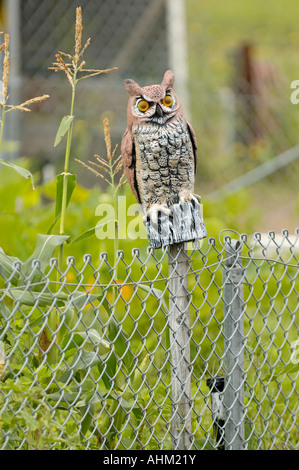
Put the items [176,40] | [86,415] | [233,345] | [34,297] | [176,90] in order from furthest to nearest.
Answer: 1. [176,40]
2. [176,90]
3. [233,345]
4. [86,415]
5. [34,297]

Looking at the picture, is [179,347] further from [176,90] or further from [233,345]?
[176,90]

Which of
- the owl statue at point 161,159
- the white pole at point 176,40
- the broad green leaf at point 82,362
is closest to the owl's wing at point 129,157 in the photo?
the owl statue at point 161,159

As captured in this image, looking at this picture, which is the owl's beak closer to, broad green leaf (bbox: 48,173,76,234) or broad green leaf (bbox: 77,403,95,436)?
broad green leaf (bbox: 48,173,76,234)

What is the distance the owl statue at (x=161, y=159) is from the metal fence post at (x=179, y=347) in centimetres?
11

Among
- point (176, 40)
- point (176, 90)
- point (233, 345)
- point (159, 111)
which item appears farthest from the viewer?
point (176, 40)

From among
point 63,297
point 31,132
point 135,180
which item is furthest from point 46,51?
point 63,297

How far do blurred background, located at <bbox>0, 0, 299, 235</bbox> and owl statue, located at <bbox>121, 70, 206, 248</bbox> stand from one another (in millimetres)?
2184

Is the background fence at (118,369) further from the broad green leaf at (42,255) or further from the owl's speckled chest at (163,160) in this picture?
the owl's speckled chest at (163,160)

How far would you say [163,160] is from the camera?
2.40 m

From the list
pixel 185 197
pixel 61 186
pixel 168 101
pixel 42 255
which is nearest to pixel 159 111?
pixel 168 101

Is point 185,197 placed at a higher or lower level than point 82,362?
higher

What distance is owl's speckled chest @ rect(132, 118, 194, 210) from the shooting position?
2387 mm

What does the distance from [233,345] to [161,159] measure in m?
0.72
